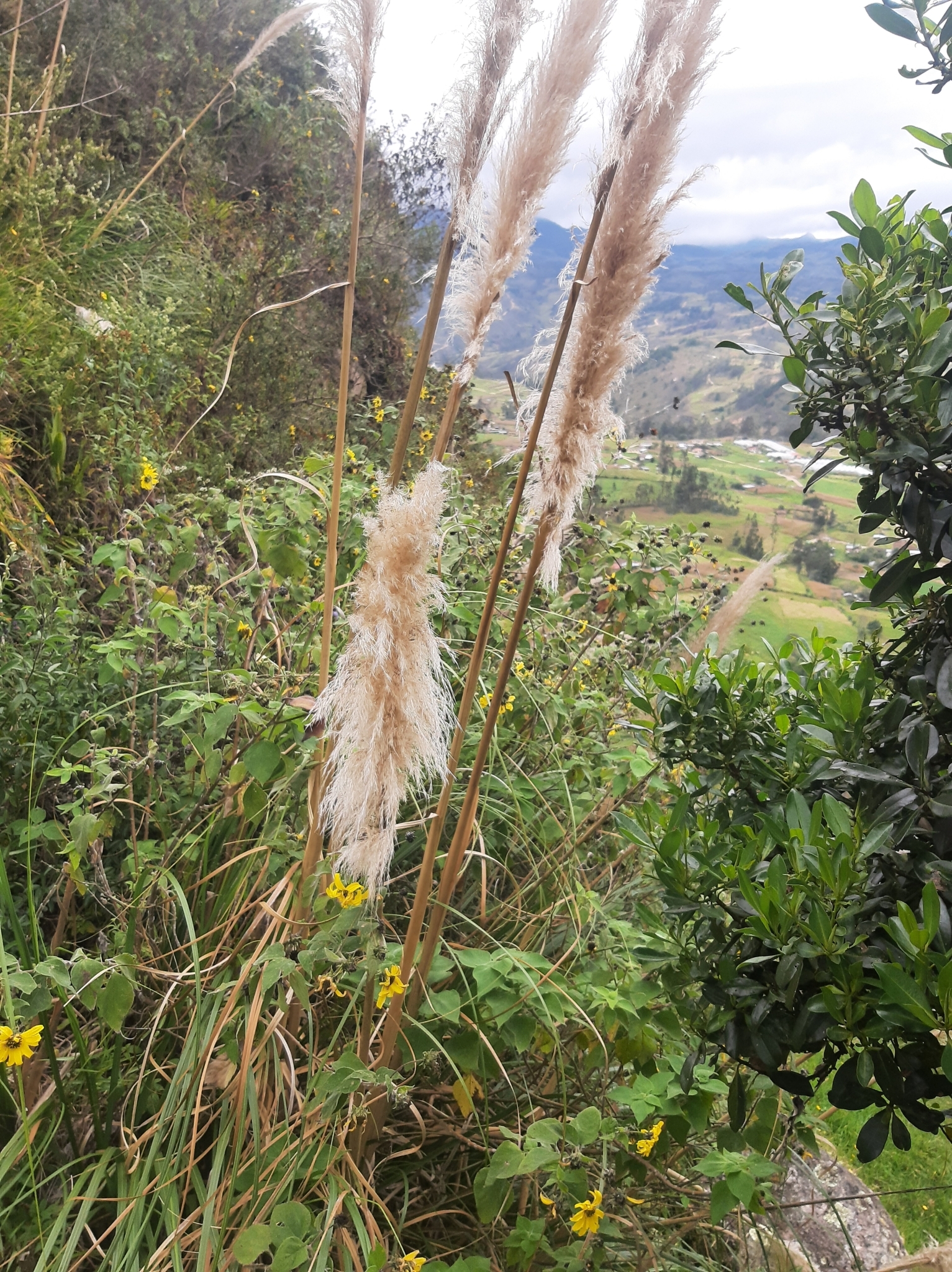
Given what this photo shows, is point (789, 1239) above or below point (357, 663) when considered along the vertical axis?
below

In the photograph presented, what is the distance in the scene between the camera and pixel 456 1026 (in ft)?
5.57

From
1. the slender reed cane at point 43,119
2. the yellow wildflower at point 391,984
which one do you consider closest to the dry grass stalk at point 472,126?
the yellow wildflower at point 391,984

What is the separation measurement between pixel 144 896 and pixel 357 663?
0.80 metres

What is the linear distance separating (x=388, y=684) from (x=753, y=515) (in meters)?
4.95

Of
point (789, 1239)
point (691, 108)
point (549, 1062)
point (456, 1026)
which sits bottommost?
point (789, 1239)

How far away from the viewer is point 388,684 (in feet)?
3.86

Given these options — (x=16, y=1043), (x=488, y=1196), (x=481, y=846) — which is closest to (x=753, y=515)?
(x=481, y=846)

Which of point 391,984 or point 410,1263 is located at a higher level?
point 391,984

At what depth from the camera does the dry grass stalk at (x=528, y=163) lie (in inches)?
48.5

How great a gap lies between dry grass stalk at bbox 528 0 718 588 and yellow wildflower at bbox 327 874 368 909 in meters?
0.75

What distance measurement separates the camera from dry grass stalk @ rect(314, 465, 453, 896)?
1.12 metres

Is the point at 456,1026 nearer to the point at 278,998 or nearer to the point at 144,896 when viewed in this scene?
the point at 278,998

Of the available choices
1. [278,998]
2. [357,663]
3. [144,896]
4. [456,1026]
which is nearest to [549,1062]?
[456,1026]

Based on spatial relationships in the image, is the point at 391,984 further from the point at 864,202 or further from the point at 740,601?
the point at 864,202
